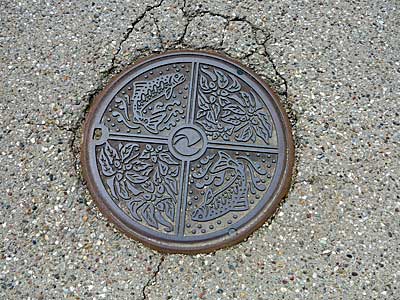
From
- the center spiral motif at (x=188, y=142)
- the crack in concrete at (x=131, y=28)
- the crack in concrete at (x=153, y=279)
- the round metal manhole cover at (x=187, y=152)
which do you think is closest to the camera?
the crack in concrete at (x=153, y=279)

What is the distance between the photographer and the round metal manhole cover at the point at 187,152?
2521 mm

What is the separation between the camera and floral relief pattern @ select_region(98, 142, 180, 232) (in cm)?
254

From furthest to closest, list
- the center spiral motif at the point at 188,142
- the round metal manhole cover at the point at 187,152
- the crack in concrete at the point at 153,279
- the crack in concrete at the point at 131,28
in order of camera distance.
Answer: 1. the crack in concrete at the point at 131,28
2. the center spiral motif at the point at 188,142
3. the round metal manhole cover at the point at 187,152
4. the crack in concrete at the point at 153,279

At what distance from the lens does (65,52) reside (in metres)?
2.94

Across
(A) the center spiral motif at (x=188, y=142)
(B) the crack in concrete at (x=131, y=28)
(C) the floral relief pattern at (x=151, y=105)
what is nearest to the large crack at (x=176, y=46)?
(B) the crack in concrete at (x=131, y=28)

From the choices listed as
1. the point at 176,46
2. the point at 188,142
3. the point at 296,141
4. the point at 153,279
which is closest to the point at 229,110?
the point at 188,142

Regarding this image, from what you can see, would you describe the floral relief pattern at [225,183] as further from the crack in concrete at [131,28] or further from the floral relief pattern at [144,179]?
the crack in concrete at [131,28]

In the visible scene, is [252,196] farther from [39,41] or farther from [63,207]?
[39,41]

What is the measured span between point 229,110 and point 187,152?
0.33m

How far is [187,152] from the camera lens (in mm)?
2658

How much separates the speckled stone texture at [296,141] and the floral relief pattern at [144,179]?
0.15m

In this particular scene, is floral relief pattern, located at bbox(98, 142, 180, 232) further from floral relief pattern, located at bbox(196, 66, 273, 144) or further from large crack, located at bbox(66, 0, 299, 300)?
floral relief pattern, located at bbox(196, 66, 273, 144)

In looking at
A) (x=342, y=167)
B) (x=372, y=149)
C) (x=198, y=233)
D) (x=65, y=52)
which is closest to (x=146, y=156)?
(x=198, y=233)

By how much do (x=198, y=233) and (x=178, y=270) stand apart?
0.20 metres
